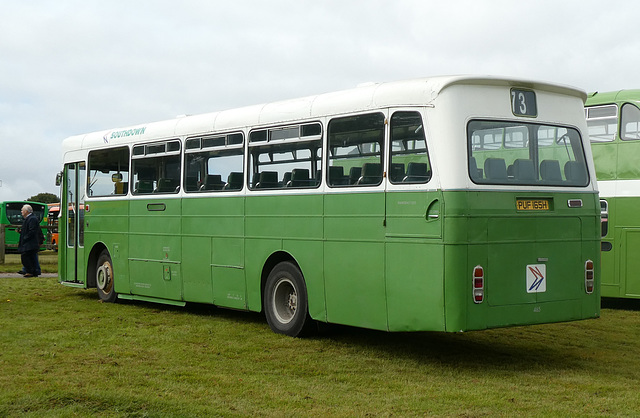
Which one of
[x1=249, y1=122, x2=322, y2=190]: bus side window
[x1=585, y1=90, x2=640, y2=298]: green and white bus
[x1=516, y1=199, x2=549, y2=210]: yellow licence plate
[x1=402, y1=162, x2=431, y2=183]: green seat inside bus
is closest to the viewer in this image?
[x1=402, y1=162, x2=431, y2=183]: green seat inside bus

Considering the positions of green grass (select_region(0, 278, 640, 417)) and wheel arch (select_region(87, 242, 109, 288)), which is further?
wheel arch (select_region(87, 242, 109, 288))

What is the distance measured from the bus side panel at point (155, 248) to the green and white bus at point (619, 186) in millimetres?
7585

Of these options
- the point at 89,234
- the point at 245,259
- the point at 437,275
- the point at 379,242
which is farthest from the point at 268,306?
the point at 89,234

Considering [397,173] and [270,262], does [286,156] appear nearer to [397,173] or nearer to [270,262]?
[270,262]

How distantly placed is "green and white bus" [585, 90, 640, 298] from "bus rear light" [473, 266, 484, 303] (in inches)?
276

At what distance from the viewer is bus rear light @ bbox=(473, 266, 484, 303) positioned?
28.6 feet

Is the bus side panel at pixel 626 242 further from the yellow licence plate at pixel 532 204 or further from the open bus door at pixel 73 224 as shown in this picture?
the open bus door at pixel 73 224

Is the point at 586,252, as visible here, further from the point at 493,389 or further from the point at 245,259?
the point at 245,259

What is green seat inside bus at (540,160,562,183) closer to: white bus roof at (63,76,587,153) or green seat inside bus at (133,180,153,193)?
white bus roof at (63,76,587,153)

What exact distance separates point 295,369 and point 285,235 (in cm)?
250

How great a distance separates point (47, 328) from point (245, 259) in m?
2.96

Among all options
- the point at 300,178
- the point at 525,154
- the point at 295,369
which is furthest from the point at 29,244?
the point at 525,154

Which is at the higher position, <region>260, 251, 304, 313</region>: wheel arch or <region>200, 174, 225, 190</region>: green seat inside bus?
Result: <region>200, 174, 225, 190</region>: green seat inside bus

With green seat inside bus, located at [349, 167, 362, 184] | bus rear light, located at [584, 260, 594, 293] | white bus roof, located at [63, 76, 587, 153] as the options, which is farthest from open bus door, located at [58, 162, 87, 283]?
bus rear light, located at [584, 260, 594, 293]
